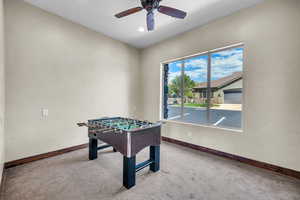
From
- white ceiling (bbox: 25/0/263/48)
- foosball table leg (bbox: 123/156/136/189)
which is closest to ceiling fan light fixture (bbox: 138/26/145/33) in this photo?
white ceiling (bbox: 25/0/263/48)

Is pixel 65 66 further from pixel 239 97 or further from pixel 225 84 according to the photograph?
pixel 239 97

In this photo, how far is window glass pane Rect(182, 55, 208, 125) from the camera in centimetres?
337

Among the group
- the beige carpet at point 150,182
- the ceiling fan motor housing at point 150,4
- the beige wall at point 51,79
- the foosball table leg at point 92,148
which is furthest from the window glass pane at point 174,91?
the foosball table leg at point 92,148

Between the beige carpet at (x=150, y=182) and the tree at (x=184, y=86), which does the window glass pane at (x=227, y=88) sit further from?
the beige carpet at (x=150, y=182)

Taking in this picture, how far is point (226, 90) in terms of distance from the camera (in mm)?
3033

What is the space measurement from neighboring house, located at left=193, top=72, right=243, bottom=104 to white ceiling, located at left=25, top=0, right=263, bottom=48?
4.34 feet

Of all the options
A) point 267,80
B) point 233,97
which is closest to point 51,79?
point 233,97

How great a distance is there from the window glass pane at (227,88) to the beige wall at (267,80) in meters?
0.21

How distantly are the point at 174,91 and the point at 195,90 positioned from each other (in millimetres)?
680

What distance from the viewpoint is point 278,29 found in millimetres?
2299

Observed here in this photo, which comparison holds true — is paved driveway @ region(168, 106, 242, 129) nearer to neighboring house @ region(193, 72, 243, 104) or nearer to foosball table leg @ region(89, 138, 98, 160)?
neighboring house @ region(193, 72, 243, 104)

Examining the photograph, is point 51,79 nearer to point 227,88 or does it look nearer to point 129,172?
point 129,172

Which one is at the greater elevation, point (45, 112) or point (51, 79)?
point (51, 79)

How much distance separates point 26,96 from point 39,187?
1649 millimetres
